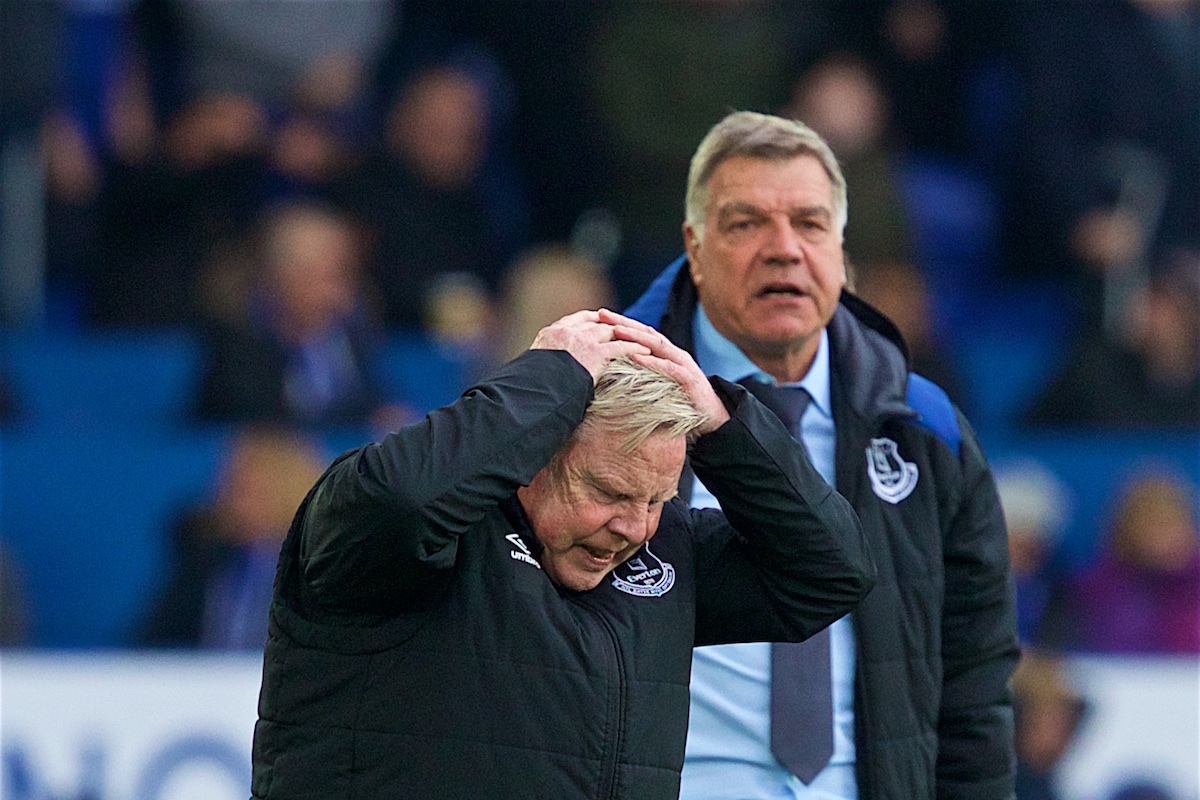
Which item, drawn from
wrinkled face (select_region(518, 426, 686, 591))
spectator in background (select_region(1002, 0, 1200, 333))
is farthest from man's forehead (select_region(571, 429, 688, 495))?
spectator in background (select_region(1002, 0, 1200, 333))

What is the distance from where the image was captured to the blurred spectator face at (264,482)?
613cm

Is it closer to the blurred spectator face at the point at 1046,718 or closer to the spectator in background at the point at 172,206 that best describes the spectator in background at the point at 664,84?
the spectator in background at the point at 172,206

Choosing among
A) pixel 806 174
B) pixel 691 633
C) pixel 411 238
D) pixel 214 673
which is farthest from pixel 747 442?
pixel 411 238

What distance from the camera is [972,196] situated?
7699 mm

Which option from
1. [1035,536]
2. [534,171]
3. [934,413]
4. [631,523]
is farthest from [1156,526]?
[631,523]

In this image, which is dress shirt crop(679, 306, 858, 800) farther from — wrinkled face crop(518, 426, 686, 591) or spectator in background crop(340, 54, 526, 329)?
spectator in background crop(340, 54, 526, 329)

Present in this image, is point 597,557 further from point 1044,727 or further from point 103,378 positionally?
point 103,378

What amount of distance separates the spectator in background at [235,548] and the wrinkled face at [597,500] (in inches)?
149

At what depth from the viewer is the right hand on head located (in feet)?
7.48

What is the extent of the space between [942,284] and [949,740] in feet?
15.6

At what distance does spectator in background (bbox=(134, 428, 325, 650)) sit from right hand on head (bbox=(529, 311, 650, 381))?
3.77 m

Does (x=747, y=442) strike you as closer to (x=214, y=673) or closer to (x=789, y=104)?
(x=214, y=673)

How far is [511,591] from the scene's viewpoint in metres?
2.22

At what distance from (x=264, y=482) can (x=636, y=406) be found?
4.15 metres
